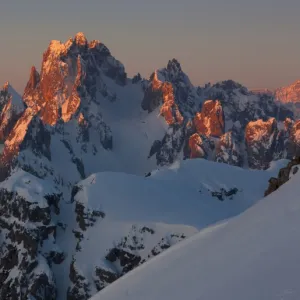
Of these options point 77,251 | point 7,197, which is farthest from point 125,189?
point 7,197

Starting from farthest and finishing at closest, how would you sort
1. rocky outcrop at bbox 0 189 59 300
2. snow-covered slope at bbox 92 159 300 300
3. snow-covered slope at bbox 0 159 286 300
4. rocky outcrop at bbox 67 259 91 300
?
rocky outcrop at bbox 0 189 59 300, snow-covered slope at bbox 0 159 286 300, rocky outcrop at bbox 67 259 91 300, snow-covered slope at bbox 92 159 300 300

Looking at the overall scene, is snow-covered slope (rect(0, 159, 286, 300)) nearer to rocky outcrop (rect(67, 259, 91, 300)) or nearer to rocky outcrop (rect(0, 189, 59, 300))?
rocky outcrop (rect(67, 259, 91, 300))

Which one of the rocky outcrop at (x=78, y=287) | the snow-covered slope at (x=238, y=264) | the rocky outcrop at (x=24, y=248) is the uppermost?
the rocky outcrop at (x=24, y=248)

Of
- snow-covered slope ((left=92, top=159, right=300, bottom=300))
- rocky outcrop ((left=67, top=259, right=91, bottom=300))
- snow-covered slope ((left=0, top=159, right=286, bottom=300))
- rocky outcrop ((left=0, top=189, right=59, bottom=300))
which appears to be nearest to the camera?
snow-covered slope ((left=92, top=159, right=300, bottom=300))

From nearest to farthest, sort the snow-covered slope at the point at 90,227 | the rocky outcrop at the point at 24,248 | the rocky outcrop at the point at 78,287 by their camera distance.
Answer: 1. the rocky outcrop at the point at 78,287
2. the snow-covered slope at the point at 90,227
3. the rocky outcrop at the point at 24,248

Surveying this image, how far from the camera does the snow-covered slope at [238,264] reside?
1186 cm

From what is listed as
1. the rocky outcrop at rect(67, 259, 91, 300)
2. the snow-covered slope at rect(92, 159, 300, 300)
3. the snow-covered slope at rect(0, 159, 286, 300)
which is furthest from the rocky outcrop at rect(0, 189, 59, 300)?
the snow-covered slope at rect(92, 159, 300, 300)

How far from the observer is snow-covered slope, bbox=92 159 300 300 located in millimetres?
11859

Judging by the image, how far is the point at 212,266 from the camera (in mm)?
14945

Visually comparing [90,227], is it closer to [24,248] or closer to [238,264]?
[24,248]

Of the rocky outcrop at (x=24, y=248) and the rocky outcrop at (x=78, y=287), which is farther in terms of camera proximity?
the rocky outcrop at (x=24, y=248)

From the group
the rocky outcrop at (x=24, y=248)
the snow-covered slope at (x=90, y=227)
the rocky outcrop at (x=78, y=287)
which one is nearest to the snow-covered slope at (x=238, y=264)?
the snow-covered slope at (x=90, y=227)

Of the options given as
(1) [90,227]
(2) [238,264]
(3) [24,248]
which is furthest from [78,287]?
(2) [238,264]

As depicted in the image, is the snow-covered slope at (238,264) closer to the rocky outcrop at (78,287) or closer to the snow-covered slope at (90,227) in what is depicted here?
the snow-covered slope at (90,227)
